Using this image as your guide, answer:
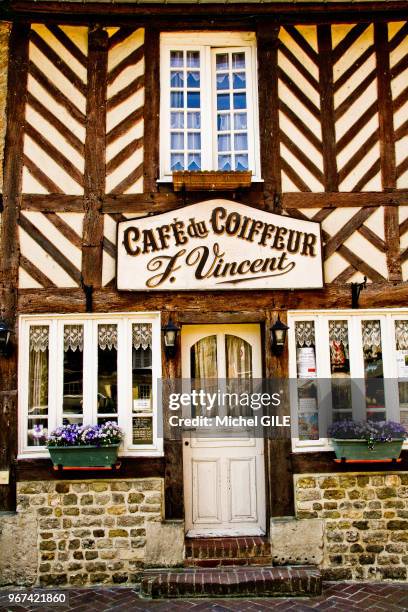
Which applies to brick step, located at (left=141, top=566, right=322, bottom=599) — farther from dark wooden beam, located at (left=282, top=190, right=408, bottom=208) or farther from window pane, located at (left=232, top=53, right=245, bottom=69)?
window pane, located at (left=232, top=53, right=245, bottom=69)

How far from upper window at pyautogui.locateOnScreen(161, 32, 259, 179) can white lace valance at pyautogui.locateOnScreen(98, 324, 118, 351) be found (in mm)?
2108

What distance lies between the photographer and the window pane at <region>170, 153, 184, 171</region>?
6579 mm

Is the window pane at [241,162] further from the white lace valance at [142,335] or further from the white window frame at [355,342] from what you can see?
the white lace valance at [142,335]

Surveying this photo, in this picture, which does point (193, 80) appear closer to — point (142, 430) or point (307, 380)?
point (307, 380)

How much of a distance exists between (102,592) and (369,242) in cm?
496

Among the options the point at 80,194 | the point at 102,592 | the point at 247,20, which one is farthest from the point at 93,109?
the point at 102,592

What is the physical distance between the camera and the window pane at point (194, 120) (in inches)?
264

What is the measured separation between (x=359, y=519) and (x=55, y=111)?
5.98 meters

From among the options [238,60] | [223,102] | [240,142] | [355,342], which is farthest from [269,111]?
[355,342]

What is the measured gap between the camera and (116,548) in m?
5.86

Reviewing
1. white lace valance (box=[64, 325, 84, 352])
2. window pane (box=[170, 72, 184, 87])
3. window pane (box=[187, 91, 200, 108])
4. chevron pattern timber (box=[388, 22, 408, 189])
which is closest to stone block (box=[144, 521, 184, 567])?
white lace valance (box=[64, 325, 84, 352])

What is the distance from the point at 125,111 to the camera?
6.54 meters

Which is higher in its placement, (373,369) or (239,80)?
(239,80)

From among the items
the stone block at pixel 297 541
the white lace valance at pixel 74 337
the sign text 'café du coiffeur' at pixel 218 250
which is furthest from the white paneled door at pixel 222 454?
the white lace valance at pixel 74 337
